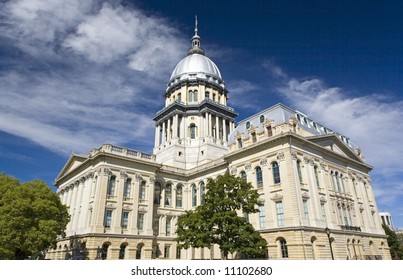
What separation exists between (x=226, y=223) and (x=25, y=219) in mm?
20027

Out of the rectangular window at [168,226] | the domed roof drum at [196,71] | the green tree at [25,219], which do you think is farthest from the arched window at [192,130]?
the green tree at [25,219]

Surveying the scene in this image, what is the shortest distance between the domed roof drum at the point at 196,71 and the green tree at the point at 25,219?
3975 centimetres

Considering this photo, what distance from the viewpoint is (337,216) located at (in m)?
36.7

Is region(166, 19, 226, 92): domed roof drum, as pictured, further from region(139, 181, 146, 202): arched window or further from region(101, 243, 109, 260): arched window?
region(101, 243, 109, 260): arched window

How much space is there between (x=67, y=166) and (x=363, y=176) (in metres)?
50.0

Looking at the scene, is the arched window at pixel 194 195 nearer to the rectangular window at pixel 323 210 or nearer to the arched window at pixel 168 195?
the arched window at pixel 168 195

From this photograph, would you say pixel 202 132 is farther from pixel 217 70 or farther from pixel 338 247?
pixel 338 247

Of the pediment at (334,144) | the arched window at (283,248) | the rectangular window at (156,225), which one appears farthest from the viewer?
the rectangular window at (156,225)

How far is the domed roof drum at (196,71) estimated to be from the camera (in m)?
64.8

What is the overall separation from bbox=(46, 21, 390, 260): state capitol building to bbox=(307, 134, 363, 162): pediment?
163mm

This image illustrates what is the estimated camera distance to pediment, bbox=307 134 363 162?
39125mm

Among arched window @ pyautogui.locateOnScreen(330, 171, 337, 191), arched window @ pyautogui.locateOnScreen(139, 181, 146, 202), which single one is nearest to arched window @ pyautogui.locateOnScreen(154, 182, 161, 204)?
arched window @ pyautogui.locateOnScreen(139, 181, 146, 202)

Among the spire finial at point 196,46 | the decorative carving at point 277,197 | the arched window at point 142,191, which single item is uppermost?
the spire finial at point 196,46

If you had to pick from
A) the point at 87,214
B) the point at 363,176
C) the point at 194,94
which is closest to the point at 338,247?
the point at 363,176
